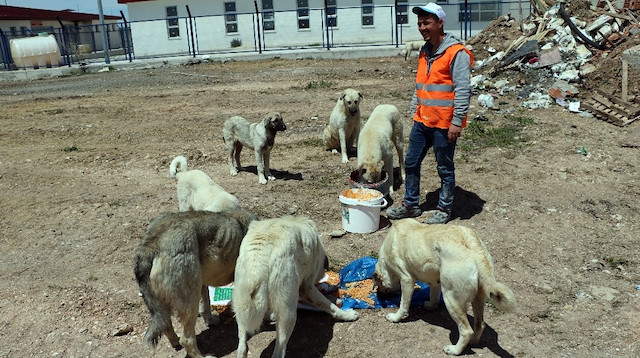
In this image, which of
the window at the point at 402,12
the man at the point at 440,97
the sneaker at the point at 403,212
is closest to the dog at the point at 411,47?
the window at the point at 402,12

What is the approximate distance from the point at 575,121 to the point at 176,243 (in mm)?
9425

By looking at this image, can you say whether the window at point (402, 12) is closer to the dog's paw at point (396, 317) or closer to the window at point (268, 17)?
the window at point (268, 17)

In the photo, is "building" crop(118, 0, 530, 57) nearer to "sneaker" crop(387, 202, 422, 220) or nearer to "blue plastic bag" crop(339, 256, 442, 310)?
"sneaker" crop(387, 202, 422, 220)

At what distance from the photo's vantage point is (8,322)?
4.76 meters

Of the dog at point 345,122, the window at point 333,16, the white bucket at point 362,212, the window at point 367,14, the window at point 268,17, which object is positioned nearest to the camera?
A: the white bucket at point 362,212

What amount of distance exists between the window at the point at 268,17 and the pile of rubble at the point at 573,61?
541 inches

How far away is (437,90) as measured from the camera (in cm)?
610

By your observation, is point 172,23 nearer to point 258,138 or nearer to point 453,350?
point 258,138

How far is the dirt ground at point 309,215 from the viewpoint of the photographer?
4469 millimetres

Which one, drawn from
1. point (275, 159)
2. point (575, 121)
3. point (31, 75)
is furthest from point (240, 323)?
point (31, 75)

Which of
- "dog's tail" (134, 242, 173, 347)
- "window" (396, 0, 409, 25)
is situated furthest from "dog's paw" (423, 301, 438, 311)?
"window" (396, 0, 409, 25)

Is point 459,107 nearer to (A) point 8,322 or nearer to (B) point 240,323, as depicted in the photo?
(B) point 240,323

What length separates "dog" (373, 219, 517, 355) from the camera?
153 inches

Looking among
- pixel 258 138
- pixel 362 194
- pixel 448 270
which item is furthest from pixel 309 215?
pixel 448 270
